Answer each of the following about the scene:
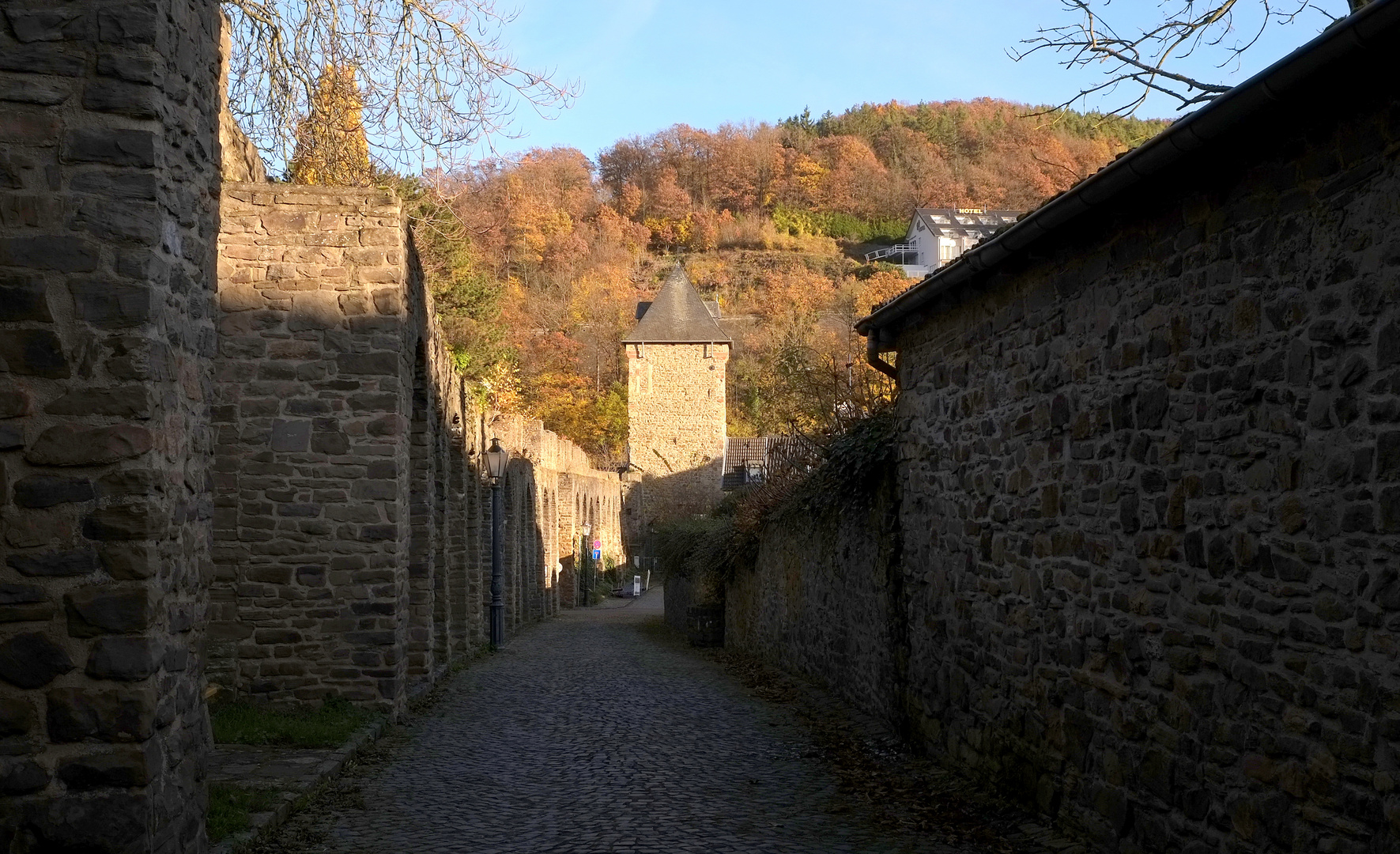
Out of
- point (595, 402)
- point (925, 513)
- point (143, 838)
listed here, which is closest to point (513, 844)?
point (143, 838)

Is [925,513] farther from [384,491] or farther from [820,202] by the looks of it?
[820,202]

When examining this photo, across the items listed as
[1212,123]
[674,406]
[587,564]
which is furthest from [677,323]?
[1212,123]

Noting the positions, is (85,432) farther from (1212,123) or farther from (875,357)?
(875,357)

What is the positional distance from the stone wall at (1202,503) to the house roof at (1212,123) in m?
0.17

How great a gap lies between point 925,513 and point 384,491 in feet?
16.0

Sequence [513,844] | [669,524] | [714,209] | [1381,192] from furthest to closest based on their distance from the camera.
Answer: [714,209], [669,524], [513,844], [1381,192]

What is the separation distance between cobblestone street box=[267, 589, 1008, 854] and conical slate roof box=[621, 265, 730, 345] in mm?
39799

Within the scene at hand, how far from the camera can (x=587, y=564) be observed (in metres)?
39.0

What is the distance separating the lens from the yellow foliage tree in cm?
1012

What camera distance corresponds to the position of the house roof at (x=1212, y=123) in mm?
3766

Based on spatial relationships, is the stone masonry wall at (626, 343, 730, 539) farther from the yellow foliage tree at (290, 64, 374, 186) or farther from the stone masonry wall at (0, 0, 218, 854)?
the stone masonry wall at (0, 0, 218, 854)

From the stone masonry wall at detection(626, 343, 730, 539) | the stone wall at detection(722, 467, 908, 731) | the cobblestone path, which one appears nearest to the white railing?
the stone masonry wall at detection(626, 343, 730, 539)

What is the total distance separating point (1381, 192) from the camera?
4039 mm

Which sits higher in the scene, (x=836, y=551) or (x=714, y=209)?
(x=714, y=209)
